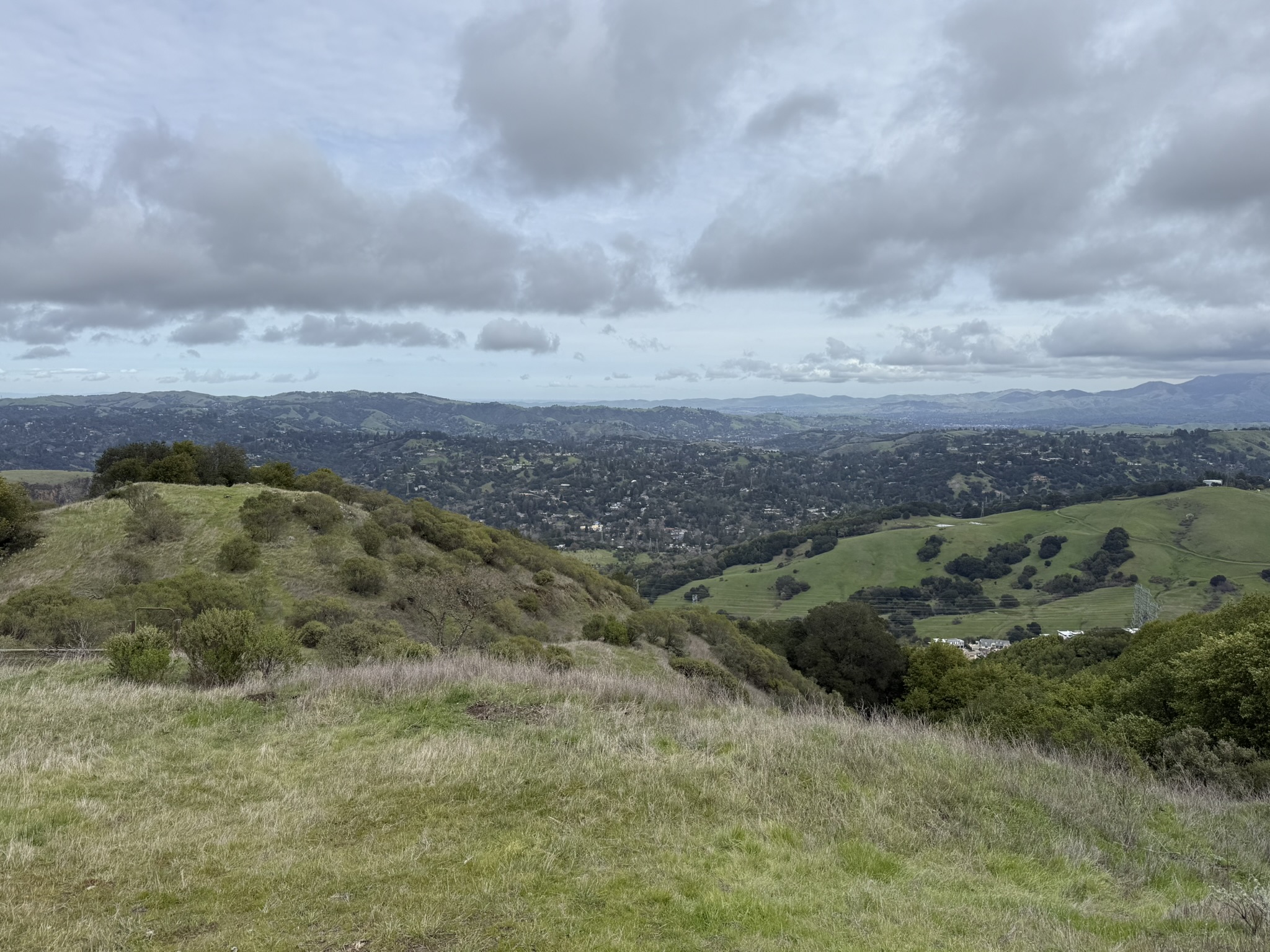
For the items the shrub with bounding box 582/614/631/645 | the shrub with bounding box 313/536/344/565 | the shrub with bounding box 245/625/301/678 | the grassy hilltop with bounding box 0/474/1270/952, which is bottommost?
the shrub with bounding box 582/614/631/645

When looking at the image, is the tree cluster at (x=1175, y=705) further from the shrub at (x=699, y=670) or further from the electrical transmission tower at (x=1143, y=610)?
the electrical transmission tower at (x=1143, y=610)

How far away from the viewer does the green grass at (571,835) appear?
183 inches

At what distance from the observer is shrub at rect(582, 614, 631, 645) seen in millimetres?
33156

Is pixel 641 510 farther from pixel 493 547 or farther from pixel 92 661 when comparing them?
pixel 92 661

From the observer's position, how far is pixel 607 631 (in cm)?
3350

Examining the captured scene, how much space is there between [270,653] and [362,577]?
19720 millimetres

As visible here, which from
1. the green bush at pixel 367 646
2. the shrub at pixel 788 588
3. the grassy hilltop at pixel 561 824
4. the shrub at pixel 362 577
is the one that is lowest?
the shrub at pixel 788 588

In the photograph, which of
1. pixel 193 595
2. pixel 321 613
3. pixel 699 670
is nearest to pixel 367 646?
pixel 321 613

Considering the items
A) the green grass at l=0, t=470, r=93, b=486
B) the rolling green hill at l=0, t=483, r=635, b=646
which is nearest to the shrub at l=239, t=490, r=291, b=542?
the rolling green hill at l=0, t=483, r=635, b=646

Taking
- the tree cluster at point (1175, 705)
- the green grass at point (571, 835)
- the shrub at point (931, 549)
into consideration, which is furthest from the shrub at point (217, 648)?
the shrub at point (931, 549)

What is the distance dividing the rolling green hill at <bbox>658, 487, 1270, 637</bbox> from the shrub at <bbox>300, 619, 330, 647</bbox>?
8130 cm

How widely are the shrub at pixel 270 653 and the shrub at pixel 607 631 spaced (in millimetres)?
21176

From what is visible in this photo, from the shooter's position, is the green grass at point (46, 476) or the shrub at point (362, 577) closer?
the shrub at point (362, 577)

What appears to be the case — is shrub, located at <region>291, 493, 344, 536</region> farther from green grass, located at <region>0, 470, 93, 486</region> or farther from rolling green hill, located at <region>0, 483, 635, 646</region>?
green grass, located at <region>0, 470, 93, 486</region>
